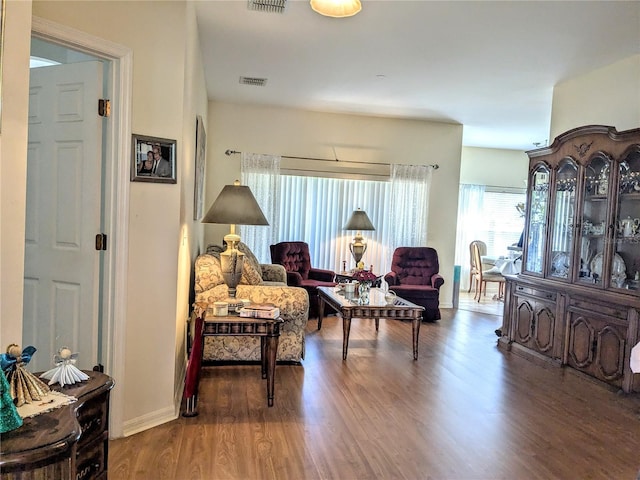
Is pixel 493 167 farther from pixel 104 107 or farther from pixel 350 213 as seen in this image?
pixel 104 107

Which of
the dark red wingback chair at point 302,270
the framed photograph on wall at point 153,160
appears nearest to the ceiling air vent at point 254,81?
the dark red wingback chair at point 302,270

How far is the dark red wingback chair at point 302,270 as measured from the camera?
585 centimetres

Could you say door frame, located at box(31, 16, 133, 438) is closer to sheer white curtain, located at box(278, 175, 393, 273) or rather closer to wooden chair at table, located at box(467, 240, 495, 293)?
sheer white curtain, located at box(278, 175, 393, 273)

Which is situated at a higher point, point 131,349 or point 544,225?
point 544,225

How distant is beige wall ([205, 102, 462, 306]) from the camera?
6348 mm

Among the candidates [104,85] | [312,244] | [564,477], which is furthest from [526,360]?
[104,85]

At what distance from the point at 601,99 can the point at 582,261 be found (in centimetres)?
160

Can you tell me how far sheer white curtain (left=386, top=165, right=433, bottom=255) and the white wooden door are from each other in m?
4.86

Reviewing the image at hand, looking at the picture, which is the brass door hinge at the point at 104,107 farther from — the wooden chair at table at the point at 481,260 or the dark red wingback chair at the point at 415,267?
the wooden chair at table at the point at 481,260

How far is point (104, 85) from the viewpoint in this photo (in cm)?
259

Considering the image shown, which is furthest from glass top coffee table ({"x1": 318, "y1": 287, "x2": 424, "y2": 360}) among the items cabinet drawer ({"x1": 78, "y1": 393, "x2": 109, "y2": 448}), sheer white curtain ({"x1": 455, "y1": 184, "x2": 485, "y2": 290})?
sheer white curtain ({"x1": 455, "y1": 184, "x2": 485, "y2": 290})

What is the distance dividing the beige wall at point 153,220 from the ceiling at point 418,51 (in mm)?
883

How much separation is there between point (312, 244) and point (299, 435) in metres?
4.21

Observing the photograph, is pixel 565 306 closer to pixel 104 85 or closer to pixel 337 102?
pixel 337 102
